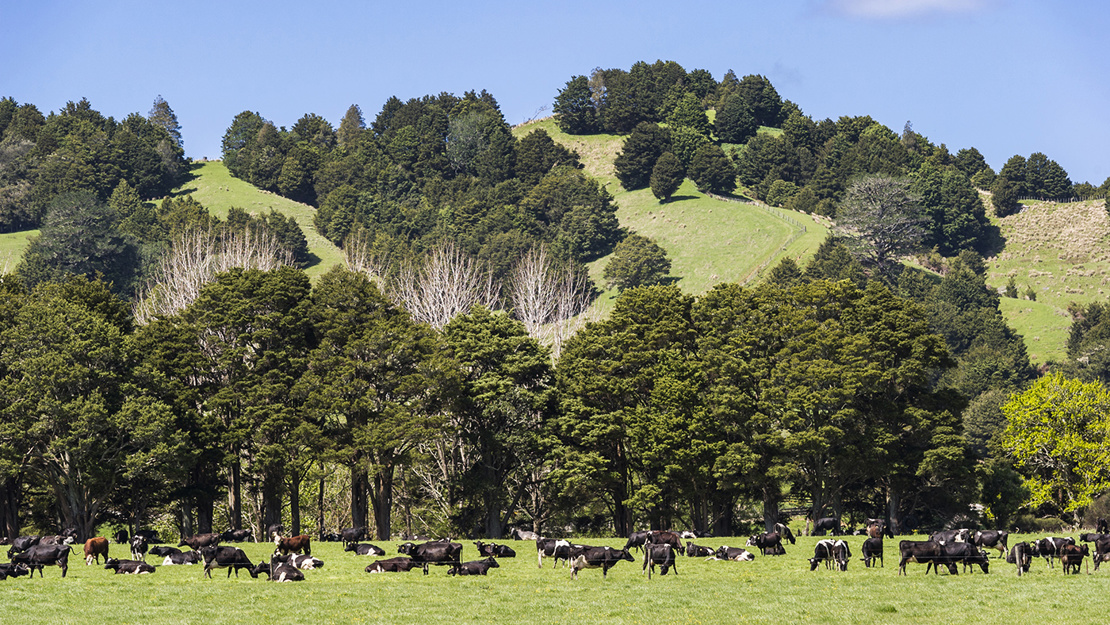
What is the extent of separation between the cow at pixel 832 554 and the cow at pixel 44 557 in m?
25.9

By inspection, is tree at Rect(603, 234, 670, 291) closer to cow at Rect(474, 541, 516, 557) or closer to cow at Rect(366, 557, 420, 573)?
cow at Rect(474, 541, 516, 557)

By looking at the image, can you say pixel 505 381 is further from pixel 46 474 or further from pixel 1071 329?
pixel 1071 329

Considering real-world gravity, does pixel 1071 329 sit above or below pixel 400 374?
above

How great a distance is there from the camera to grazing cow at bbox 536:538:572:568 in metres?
42.7

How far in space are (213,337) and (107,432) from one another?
9731 mm

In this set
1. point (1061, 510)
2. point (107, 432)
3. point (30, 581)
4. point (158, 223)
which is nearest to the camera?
point (30, 581)

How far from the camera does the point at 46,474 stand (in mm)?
64375

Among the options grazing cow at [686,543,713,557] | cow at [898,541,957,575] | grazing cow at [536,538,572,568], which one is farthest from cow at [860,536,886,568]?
grazing cow at [536,538,572,568]

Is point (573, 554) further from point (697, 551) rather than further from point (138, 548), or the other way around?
point (138, 548)

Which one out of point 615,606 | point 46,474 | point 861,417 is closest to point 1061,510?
point 861,417

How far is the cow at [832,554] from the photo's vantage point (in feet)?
133

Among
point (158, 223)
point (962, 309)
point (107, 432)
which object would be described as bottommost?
point (107, 432)

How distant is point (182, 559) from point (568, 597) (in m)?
18.2

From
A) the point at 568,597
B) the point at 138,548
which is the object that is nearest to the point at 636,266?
the point at 138,548
